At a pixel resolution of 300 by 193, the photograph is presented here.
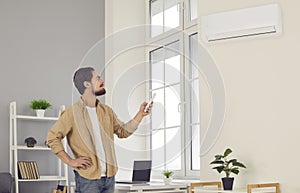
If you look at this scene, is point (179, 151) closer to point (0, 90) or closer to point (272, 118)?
point (272, 118)

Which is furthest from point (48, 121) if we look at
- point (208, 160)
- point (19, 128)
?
point (208, 160)

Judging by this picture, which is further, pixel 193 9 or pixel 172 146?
pixel 193 9

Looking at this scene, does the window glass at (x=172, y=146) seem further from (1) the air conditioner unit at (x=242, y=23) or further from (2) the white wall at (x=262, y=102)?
(1) the air conditioner unit at (x=242, y=23)

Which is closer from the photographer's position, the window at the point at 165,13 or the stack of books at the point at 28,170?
the stack of books at the point at 28,170

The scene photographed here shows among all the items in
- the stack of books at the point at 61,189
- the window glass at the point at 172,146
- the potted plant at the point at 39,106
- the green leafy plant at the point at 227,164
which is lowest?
the stack of books at the point at 61,189

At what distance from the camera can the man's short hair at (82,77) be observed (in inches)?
88.1

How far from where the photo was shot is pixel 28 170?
4574 mm

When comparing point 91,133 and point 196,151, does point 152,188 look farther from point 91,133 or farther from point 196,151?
point 91,133

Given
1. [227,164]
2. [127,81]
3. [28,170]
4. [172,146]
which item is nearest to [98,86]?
[127,81]

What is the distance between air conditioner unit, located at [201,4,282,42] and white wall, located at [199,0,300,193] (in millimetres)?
63

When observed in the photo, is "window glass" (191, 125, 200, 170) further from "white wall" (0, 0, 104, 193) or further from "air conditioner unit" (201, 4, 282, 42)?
"white wall" (0, 0, 104, 193)

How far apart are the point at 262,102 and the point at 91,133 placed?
1.42 m

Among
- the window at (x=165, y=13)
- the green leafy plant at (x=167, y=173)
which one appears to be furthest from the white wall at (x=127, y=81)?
the window at (x=165, y=13)

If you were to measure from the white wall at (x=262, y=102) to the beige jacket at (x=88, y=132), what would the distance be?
1189mm
